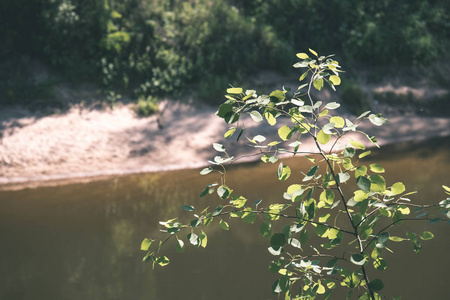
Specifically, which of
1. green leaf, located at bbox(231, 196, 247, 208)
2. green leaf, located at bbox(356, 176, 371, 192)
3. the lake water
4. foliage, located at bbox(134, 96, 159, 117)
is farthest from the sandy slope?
green leaf, located at bbox(356, 176, 371, 192)

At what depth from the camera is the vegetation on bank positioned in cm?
1101

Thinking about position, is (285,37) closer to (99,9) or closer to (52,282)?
(99,9)

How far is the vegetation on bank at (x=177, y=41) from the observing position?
36.1ft

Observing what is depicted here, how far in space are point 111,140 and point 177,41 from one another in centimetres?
286

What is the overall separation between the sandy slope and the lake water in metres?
0.56

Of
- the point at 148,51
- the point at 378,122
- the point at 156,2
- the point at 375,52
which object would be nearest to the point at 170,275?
the point at 378,122

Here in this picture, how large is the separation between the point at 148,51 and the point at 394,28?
585cm

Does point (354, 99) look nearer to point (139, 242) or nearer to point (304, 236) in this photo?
point (139, 242)

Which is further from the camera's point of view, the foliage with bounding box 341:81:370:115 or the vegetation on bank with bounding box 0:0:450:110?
the foliage with bounding box 341:81:370:115

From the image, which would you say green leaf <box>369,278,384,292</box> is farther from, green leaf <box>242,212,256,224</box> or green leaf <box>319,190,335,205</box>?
green leaf <box>242,212,256,224</box>

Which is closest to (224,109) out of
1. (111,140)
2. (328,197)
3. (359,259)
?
(328,197)

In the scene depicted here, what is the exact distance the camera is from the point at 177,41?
11672 millimetres

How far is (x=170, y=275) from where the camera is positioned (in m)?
5.62

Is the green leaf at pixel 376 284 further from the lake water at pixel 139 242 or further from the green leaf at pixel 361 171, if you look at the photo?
the lake water at pixel 139 242
